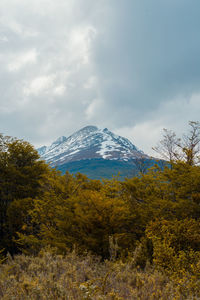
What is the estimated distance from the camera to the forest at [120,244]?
391cm

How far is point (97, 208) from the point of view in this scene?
8.64m

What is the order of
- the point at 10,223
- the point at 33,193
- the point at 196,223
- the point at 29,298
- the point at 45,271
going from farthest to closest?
the point at 33,193, the point at 10,223, the point at 196,223, the point at 45,271, the point at 29,298

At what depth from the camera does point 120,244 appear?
8.76 meters

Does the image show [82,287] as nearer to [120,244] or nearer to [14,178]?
[120,244]

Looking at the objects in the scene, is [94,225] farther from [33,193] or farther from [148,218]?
[33,193]

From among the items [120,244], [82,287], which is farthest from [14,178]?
[82,287]

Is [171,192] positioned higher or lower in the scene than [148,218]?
higher

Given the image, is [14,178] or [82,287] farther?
[14,178]

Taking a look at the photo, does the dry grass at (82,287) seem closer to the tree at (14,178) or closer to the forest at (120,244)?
the forest at (120,244)

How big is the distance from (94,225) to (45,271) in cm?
380

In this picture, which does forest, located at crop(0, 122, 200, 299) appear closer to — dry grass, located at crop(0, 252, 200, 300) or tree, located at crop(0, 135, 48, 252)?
dry grass, located at crop(0, 252, 200, 300)

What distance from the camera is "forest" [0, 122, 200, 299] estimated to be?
391 cm

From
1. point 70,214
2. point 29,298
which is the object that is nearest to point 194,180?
point 70,214

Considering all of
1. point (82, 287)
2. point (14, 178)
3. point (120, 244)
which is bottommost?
point (120, 244)
